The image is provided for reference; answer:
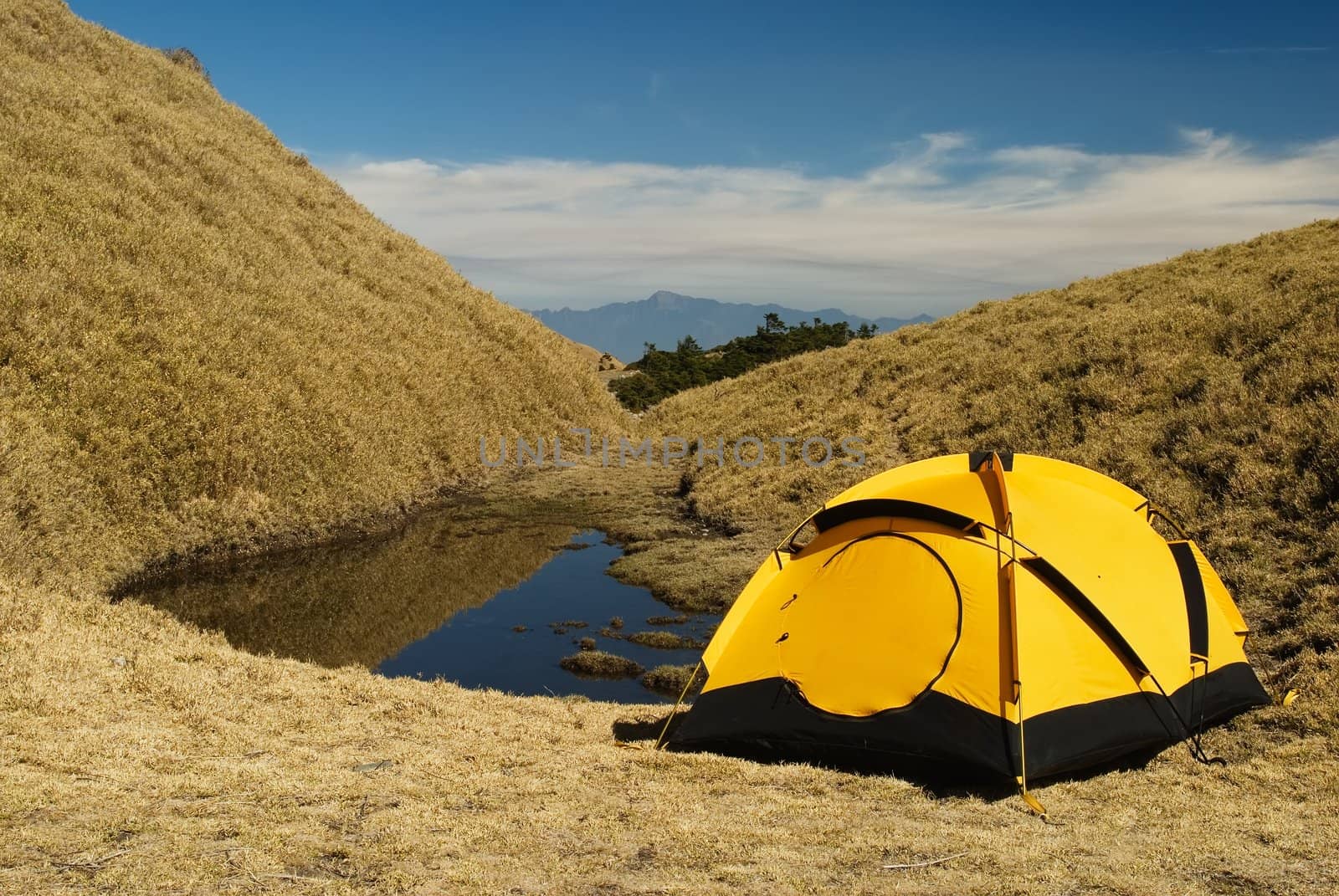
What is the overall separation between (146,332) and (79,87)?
17301 mm

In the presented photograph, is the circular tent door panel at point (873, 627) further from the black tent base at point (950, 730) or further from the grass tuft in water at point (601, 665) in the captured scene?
the grass tuft in water at point (601, 665)

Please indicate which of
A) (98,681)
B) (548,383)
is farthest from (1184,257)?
(98,681)

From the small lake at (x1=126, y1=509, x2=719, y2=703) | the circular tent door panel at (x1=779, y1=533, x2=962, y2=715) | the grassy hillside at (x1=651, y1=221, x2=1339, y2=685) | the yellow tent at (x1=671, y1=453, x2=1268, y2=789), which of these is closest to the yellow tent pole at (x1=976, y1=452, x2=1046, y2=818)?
the yellow tent at (x1=671, y1=453, x2=1268, y2=789)

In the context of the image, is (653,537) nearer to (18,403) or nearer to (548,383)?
(18,403)

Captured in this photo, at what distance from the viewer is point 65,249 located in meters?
23.8

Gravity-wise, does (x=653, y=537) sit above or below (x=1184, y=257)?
below

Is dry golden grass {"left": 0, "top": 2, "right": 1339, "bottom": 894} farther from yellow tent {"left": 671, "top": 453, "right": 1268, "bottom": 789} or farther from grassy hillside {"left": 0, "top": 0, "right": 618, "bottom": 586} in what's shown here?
yellow tent {"left": 671, "top": 453, "right": 1268, "bottom": 789}

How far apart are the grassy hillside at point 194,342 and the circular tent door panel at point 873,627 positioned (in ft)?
39.5

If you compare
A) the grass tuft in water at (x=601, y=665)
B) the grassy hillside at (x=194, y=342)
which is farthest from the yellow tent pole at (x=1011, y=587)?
the grassy hillside at (x=194, y=342)

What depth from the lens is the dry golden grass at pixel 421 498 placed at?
6.77m

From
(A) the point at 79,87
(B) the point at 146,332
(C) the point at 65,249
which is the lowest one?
(B) the point at 146,332

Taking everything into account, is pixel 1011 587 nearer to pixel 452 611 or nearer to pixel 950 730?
pixel 950 730

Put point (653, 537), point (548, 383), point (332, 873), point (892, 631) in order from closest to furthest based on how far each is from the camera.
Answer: point (332, 873), point (892, 631), point (653, 537), point (548, 383)

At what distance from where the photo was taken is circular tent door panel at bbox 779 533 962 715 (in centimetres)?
902
